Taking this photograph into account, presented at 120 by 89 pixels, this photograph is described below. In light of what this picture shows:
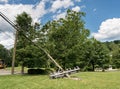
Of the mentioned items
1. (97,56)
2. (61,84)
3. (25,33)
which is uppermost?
(25,33)

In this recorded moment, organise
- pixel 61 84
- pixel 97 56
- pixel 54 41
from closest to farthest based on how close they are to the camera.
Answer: pixel 61 84
pixel 54 41
pixel 97 56

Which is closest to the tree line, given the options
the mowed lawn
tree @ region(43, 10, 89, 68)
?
tree @ region(43, 10, 89, 68)

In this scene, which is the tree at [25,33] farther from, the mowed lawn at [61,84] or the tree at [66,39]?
the mowed lawn at [61,84]

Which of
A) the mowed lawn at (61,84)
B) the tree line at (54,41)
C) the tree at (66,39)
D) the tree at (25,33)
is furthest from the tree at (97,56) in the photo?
the mowed lawn at (61,84)

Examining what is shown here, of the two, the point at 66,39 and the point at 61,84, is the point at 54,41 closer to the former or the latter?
the point at 66,39

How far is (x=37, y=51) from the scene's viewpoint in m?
29.0

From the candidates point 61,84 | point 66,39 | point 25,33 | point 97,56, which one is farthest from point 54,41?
point 97,56

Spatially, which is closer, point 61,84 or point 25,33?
point 61,84

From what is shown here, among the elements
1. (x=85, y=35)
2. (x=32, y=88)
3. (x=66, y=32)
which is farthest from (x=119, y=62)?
(x=32, y=88)

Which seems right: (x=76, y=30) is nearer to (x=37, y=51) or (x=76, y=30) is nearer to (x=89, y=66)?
(x=37, y=51)

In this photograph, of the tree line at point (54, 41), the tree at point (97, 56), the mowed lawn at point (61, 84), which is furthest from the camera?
the tree at point (97, 56)

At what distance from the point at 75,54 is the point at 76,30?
3318 mm

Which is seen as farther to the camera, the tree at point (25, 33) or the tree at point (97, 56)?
the tree at point (97, 56)

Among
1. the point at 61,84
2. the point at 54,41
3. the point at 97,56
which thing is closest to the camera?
the point at 61,84
